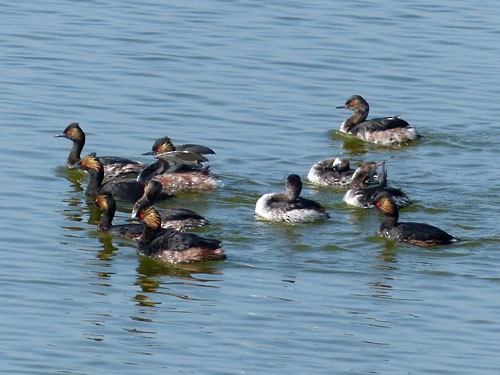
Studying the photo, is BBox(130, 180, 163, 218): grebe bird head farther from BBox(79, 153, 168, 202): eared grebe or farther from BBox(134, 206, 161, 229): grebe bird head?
BBox(134, 206, 161, 229): grebe bird head

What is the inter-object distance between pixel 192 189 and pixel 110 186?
3.47 ft

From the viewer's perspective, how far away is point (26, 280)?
14.8 metres

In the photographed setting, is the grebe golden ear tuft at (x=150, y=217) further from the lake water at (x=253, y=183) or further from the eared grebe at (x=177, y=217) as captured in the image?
the lake water at (x=253, y=183)

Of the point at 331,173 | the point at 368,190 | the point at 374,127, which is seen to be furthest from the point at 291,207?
the point at 374,127

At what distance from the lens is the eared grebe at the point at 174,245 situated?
15.6 meters

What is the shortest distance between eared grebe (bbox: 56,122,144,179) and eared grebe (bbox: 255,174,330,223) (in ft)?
8.46

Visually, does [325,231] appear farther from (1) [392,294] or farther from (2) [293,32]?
(2) [293,32]

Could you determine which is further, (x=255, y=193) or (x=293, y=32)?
(x=293, y=32)

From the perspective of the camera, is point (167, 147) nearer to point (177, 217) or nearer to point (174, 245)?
point (177, 217)

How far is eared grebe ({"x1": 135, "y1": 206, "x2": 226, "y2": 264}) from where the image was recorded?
15617mm

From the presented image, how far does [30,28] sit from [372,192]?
37.8 ft

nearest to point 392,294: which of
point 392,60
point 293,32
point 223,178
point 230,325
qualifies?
point 230,325

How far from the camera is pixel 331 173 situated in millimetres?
19312

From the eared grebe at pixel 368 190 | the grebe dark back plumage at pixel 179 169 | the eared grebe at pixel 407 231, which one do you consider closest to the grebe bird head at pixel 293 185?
the eared grebe at pixel 368 190
